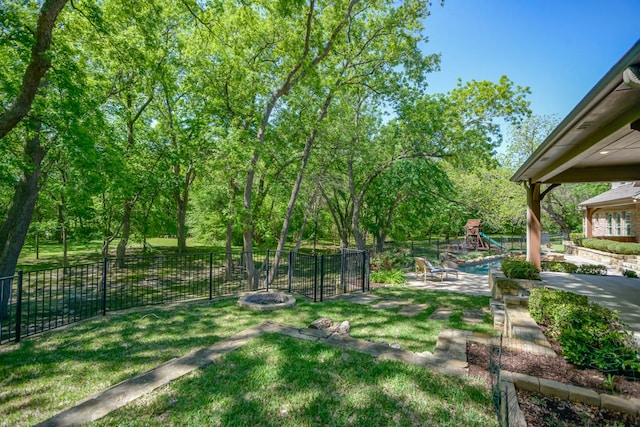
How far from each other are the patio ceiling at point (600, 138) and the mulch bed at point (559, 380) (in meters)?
2.61

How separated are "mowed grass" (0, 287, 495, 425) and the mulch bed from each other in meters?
0.38

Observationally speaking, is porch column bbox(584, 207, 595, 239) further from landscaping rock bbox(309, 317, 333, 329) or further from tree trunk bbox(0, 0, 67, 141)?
tree trunk bbox(0, 0, 67, 141)

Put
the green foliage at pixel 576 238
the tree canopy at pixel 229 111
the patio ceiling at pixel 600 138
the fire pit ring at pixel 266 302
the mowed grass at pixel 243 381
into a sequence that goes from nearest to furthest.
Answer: the mowed grass at pixel 243 381 → the patio ceiling at pixel 600 138 → the fire pit ring at pixel 266 302 → the tree canopy at pixel 229 111 → the green foliage at pixel 576 238

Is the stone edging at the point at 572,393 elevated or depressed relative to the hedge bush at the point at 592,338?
depressed

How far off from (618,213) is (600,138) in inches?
695

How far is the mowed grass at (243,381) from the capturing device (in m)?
2.63

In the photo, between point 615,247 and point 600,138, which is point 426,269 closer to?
point 600,138

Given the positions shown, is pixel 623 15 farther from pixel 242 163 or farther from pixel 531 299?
pixel 242 163

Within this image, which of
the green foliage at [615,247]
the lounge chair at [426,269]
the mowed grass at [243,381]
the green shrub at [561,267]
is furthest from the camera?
the green foliage at [615,247]

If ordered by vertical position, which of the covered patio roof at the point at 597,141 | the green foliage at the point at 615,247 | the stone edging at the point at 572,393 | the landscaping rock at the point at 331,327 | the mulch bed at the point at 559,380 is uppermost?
the covered patio roof at the point at 597,141

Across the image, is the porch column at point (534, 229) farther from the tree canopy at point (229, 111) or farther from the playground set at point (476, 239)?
the playground set at point (476, 239)

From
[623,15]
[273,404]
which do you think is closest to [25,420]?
[273,404]

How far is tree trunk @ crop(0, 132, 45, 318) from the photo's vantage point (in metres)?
7.86

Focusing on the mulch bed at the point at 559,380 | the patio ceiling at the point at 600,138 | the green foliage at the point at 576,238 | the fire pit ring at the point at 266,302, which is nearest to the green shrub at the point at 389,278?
the fire pit ring at the point at 266,302
